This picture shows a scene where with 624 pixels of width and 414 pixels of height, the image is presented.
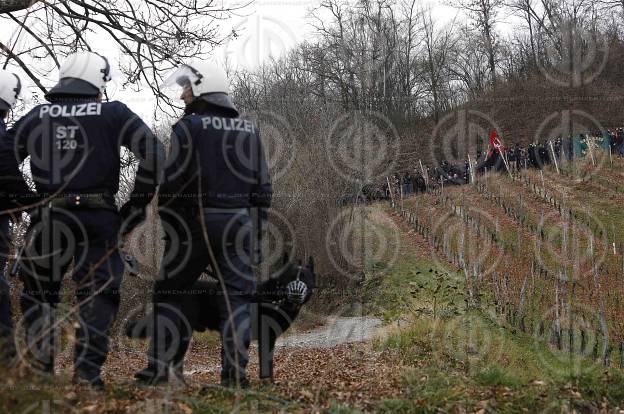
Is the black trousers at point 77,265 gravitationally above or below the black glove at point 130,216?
below

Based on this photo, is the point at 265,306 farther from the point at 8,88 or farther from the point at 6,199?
the point at 8,88

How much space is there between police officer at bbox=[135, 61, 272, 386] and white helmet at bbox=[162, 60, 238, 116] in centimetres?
13

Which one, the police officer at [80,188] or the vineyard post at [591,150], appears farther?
the vineyard post at [591,150]

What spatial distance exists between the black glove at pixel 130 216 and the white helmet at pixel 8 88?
1.53 meters

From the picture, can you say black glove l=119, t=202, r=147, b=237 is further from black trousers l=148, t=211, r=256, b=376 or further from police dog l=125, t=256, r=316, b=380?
police dog l=125, t=256, r=316, b=380

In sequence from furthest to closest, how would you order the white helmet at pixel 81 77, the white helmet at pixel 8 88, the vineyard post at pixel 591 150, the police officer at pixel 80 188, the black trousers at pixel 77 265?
1. the vineyard post at pixel 591 150
2. the white helmet at pixel 8 88
3. the white helmet at pixel 81 77
4. the police officer at pixel 80 188
5. the black trousers at pixel 77 265

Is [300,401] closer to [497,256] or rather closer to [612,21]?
[497,256]

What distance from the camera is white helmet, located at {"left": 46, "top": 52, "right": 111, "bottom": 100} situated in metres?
5.04

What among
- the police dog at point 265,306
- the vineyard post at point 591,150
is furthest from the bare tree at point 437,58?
the police dog at point 265,306

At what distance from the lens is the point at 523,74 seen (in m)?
58.5

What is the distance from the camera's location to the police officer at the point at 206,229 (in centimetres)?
509

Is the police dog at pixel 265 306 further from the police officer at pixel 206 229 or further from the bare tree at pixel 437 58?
the bare tree at pixel 437 58

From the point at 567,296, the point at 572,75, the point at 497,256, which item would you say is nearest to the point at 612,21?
the point at 572,75

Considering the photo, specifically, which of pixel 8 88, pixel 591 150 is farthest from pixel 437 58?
pixel 8 88
